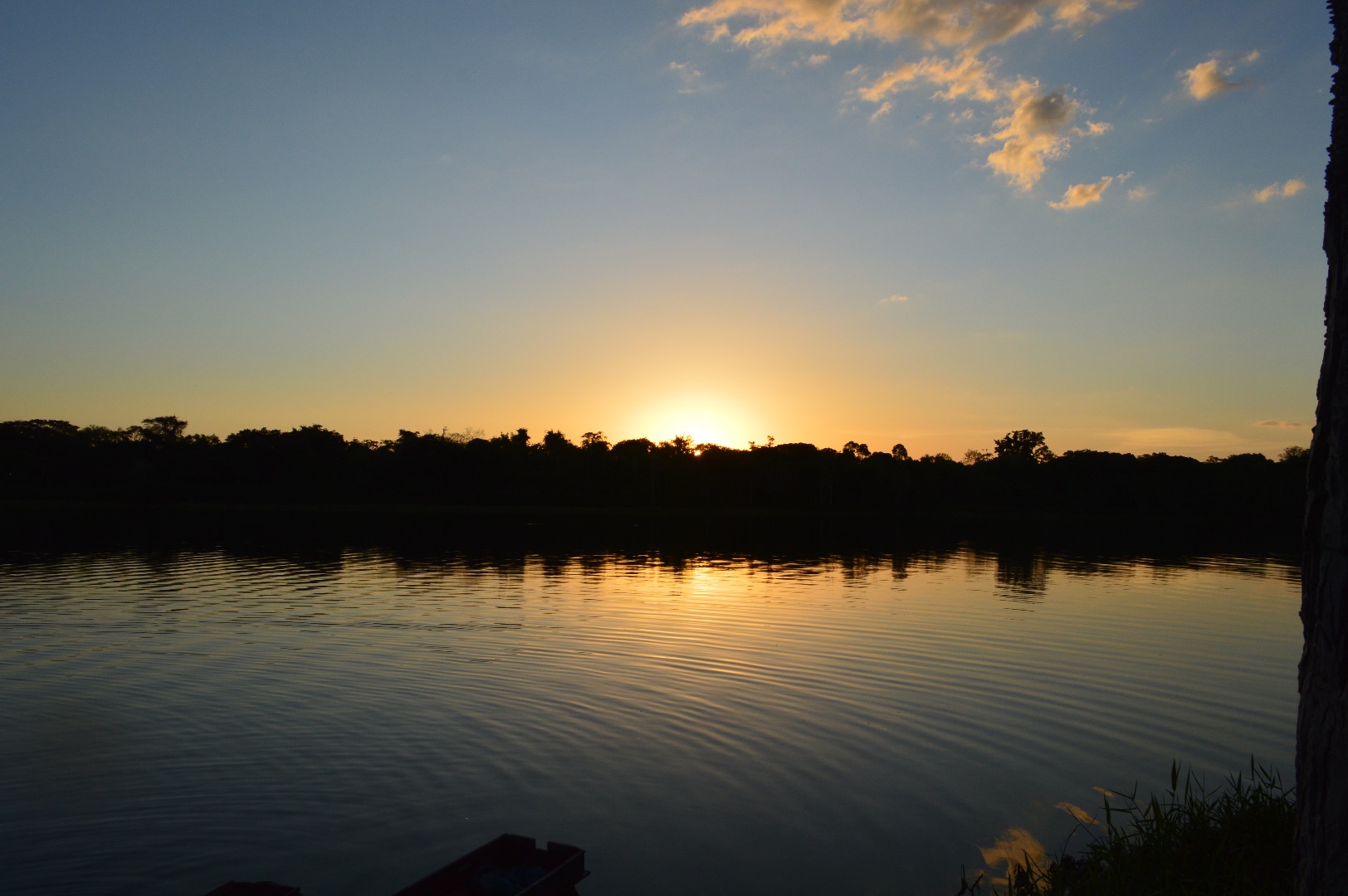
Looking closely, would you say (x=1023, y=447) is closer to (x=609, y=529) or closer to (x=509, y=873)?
(x=609, y=529)

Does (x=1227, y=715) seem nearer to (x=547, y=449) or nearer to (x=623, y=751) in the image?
(x=623, y=751)

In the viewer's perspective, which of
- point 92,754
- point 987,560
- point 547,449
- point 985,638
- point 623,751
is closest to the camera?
point 92,754

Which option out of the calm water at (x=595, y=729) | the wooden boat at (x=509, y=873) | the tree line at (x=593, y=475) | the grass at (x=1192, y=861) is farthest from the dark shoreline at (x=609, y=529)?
the grass at (x=1192, y=861)

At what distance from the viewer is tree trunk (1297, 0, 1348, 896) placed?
4.36 meters

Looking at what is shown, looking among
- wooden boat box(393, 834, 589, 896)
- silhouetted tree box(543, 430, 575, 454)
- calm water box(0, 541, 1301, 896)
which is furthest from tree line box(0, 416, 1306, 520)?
wooden boat box(393, 834, 589, 896)

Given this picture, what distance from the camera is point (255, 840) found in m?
9.39

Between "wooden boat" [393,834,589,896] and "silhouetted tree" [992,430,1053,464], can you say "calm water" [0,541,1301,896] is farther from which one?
"silhouetted tree" [992,430,1053,464]

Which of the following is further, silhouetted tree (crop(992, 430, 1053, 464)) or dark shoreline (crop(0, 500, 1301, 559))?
Result: silhouetted tree (crop(992, 430, 1053, 464))

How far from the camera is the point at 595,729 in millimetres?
14062

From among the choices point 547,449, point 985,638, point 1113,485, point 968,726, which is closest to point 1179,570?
point 985,638

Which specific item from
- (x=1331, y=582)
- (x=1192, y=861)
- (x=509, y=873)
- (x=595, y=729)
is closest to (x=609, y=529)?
(x=595, y=729)

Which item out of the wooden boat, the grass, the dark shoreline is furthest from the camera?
the dark shoreline

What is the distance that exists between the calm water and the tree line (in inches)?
3178

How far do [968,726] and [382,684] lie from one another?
35.6ft
